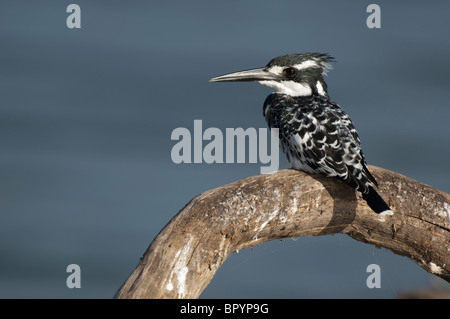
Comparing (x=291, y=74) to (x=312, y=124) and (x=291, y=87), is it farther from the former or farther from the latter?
(x=312, y=124)

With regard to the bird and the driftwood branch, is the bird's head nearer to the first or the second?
the bird

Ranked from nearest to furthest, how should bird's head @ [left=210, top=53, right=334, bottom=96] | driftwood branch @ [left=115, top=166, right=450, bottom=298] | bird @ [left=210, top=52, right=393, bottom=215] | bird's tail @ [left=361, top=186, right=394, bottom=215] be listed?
driftwood branch @ [left=115, top=166, right=450, bottom=298], bird's tail @ [left=361, top=186, right=394, bottom=215], bird @ [left=210, top=52, right=393, bottom=215], bird's head @ [left=210, top=53, right=334, bottom=96]

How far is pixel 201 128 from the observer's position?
27.3ft

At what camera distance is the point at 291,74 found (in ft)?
16.4

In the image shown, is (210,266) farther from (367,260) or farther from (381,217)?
(367,260)

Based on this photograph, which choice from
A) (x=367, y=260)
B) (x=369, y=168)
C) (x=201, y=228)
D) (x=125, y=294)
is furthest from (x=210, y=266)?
(x=367, y=260)

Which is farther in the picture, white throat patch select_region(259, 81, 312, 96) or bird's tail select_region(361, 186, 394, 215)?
white throat patch select_region(259, 81, 312, 96)

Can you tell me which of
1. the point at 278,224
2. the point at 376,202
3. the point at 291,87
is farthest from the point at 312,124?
the point at 278,224

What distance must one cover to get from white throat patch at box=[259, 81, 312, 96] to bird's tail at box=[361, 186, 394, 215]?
1259 mm

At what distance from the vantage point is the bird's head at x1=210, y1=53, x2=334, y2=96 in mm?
4996

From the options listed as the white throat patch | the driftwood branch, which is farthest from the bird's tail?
the white throat patch

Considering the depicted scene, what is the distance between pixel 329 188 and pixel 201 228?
3.06 ft

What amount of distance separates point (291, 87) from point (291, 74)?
10 centimetres

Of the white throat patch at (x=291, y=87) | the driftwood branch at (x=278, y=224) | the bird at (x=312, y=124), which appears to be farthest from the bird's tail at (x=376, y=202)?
the white throat patch at (x=291, y=87)
